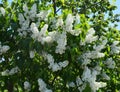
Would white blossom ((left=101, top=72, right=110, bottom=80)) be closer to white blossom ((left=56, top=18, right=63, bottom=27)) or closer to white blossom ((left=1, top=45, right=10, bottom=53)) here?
white blossom ((left=56, top=18, right=63, bottom=27))

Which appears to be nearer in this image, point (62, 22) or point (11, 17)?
point (62, 22)

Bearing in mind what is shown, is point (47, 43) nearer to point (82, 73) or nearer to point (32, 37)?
point (32, 37)

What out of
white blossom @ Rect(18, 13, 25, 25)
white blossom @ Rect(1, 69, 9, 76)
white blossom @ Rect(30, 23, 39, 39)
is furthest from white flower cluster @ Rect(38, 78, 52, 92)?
white blossom @ Rect(18, 13, 25, 25)

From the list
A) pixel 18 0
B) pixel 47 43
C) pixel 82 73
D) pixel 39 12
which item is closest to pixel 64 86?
pixel 82 73

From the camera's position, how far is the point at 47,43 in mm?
9367

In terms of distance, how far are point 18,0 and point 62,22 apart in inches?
83.0

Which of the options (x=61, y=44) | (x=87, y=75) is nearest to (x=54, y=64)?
(x=61, y=44)

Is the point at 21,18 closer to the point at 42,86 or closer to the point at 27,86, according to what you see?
the point at 27,86

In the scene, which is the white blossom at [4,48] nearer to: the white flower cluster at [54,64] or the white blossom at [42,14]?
the white blossom at [42,14]

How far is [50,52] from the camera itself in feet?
31.3

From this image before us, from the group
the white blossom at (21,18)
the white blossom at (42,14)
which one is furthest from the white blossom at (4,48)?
the white blossom at (42,14)

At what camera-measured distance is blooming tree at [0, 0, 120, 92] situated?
9.41 metres

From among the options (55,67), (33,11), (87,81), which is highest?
(33,11)

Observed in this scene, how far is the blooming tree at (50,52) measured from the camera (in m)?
9.41
